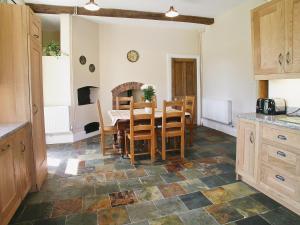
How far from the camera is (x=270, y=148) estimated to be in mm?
2307

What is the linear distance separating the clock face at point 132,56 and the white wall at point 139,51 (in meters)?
0.08

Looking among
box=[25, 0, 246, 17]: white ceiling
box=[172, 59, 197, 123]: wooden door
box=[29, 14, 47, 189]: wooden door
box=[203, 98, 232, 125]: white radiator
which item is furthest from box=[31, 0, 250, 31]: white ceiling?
box=[203, 98, 232, 125]: white radiator

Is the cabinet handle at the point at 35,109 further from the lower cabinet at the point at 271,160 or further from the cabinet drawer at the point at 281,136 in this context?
the cabinet drawer at the point at 281,136

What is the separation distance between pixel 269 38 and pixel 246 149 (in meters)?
1.31

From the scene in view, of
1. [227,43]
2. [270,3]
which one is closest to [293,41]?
[270,3]

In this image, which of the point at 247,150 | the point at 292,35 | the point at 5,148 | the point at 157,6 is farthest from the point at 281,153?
the point at 157,6

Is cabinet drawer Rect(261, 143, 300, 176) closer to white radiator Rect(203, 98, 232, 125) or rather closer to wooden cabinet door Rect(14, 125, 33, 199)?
wooden cabinet door Rect(14, 125, 33, 199)

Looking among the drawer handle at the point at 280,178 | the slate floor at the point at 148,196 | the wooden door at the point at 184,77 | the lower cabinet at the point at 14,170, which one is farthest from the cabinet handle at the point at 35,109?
the wooden door at the point at 184,77

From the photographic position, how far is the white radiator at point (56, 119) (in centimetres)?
461

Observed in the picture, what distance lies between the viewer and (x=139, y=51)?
5.92 meters

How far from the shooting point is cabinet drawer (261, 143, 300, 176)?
2.05 metres

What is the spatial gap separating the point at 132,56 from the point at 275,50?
3.89 metres

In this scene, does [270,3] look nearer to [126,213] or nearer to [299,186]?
[299,186]

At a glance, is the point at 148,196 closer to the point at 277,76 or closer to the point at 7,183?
the point at 7,183
